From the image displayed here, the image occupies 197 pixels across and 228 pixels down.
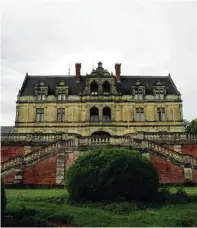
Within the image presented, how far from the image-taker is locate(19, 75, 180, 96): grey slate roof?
3572cm

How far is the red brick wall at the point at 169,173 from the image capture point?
16.6m

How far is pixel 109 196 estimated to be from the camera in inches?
404

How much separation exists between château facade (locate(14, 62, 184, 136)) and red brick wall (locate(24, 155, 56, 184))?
15465mm

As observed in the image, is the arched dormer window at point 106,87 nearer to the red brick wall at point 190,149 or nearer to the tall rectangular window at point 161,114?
the tall rectangular window at point 161,114

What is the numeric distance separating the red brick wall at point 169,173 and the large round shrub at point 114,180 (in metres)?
6.21

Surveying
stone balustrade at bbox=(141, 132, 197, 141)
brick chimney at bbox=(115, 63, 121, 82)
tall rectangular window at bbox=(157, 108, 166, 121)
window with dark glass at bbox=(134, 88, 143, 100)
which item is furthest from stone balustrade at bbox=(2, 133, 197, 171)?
brick chimney at bbox=(115, 63, 121, 82)

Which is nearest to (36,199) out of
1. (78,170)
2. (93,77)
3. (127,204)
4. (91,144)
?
(78,170)

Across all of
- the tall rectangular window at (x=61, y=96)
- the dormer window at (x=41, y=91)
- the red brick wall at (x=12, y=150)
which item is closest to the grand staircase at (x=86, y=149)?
the red brick wall at (x=12, y=150)

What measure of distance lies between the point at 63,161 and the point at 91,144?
2.41 m

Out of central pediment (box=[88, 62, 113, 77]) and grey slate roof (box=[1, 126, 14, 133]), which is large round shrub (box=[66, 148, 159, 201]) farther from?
grey slate roof (box=[1, 126, 14, 133])

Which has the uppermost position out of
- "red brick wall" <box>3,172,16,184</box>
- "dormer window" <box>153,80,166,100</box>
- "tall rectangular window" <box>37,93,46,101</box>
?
"dormer window" <box>153,80,166,100</box>

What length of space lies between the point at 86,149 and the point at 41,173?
331 cm

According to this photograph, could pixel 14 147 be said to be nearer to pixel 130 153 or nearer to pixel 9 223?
pixel 130 153

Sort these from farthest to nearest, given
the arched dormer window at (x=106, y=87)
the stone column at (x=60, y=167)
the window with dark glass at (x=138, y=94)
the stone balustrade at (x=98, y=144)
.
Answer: the arched dormer window at (x=106, y=87) → the window with dark glass at (x=138, y=94) → the stone balustrade at (x=98, y=144) → the stone column at (x=60, y=167)
